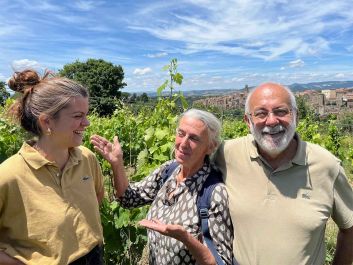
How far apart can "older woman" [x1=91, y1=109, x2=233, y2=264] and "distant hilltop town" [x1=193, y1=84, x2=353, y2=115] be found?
9.80 feet

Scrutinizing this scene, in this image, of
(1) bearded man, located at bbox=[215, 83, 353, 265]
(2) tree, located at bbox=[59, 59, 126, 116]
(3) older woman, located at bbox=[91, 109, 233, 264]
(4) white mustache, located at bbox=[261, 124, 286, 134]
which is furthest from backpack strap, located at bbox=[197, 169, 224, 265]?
(2) tree, located at bbox=[59, 59, 126, 116]

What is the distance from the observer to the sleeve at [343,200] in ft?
7.80

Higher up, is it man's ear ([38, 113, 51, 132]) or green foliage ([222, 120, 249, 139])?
man's ear ([38, 113, 51, 132])

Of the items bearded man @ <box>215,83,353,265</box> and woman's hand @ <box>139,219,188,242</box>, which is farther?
Answer: bearded man @ <box>215,83,353,265</box>

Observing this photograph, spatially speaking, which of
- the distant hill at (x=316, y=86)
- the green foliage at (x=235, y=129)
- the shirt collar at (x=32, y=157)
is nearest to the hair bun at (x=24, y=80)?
the shirt collar at (x=32, y=157)

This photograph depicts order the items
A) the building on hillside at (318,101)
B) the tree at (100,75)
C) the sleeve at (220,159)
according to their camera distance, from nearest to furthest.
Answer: the sleeve at (220,159) → the building on hillside at (318,101) → the tree at (100,75)

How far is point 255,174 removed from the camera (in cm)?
240

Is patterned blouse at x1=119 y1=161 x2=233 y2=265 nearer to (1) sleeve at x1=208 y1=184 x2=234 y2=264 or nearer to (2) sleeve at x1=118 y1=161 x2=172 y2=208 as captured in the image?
(1) sleeve at x1=208 y1=184 x2=234 y2=264

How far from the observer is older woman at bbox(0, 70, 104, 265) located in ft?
6.73

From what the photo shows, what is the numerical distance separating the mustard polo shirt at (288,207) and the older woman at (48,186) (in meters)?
0.87

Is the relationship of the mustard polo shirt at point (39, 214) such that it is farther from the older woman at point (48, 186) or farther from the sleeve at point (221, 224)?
the sleeve at point (221, 224)

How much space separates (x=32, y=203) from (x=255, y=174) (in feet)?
4.21

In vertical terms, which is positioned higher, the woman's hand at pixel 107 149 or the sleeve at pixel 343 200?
the woman's hand at pixel 107 149

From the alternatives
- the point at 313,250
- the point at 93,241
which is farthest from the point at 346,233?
the point at 93,241
